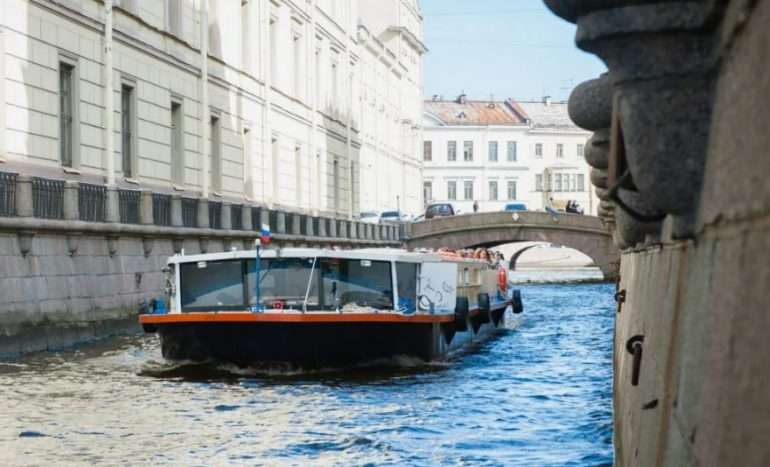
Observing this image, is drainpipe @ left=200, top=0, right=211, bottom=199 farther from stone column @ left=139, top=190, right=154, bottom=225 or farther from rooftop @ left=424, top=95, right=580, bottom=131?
rooftop @ left=424, top=95, right=580, bottom=131

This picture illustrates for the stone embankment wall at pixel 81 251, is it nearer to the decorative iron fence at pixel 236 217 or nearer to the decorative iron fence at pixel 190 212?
the decorative iron fence at pixel 190 212

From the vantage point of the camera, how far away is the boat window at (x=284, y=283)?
62.7 ft

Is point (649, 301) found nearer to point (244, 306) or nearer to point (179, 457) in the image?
point (179, 457)

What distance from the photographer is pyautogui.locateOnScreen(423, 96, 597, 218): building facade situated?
412ft

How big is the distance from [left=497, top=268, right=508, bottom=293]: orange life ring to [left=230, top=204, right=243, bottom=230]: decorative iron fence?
6.85m

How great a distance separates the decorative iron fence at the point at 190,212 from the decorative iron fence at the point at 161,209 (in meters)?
1.22

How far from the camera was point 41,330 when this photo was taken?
2134 centimetres

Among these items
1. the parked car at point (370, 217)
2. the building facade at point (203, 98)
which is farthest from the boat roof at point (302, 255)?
the parked car at point (370, 217)

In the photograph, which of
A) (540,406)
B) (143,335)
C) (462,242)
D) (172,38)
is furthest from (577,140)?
(540,406)

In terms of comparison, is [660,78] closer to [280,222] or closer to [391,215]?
[280,222]

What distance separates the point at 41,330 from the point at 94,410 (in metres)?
7.07

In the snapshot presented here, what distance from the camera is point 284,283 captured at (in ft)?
63.6

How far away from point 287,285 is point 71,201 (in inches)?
215

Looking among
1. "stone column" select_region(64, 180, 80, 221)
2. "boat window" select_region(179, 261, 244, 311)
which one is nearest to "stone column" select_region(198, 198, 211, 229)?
"stone column" select_region(64, 180, 80, 221)
